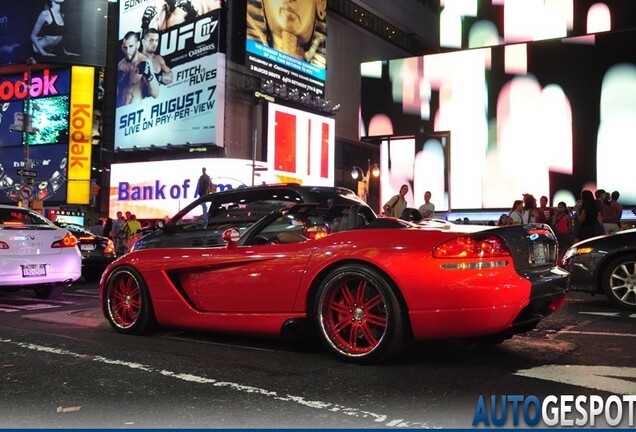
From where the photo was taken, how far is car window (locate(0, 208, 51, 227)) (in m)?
8.83

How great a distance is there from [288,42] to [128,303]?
28.8m

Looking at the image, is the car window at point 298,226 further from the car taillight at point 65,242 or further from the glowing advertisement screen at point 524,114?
the glowing advertisement screen at point 524,114

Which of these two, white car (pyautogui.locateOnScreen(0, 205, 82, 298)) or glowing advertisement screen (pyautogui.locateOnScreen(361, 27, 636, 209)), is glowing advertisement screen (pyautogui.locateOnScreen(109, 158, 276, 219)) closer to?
glowing advertisement screen (pyautogui.locateOnScreen(361, 27, 636, 209))

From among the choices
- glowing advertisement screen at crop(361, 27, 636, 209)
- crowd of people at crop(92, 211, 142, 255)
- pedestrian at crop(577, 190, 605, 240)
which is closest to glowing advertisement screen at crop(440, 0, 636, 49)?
glowing advertisement screen at crop(361, 27, 636, 209)

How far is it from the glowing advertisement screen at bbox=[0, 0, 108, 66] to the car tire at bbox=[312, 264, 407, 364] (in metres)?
36.9

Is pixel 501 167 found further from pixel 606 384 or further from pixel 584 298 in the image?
pixel 606 384

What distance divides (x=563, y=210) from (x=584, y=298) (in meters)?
3.71

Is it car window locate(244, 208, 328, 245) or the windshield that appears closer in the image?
car window locate(244, 208, 328, 245)

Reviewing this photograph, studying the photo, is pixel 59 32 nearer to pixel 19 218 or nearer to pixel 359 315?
pixel 19 218

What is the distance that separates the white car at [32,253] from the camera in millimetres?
8352

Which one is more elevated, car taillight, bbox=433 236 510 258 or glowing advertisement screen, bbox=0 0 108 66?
glowing advertisement screen, bbox=0 0 108 66

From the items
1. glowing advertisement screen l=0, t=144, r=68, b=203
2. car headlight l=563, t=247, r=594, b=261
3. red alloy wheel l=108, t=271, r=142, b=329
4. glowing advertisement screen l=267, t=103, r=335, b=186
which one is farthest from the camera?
glowing advertisement screen l=0, t=144, r=68, b=203

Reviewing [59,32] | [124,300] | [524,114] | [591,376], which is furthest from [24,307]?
[59,32]

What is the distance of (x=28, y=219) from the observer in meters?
9.29
